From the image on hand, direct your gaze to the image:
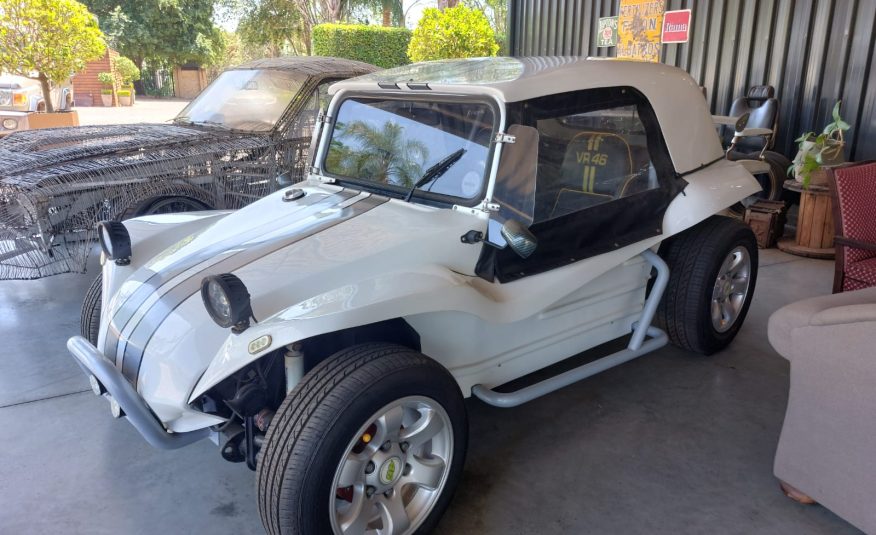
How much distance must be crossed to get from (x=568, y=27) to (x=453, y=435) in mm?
9014

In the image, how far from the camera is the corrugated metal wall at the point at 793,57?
21.2 ft

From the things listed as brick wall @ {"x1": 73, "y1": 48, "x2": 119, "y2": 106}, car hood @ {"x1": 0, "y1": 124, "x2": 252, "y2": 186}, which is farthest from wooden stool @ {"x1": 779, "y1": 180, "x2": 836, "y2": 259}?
brick wall @ {"x1": 73, "y1": 48, "x2": 119, "y2": 106}

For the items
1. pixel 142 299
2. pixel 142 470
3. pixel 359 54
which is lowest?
pixel 142 470

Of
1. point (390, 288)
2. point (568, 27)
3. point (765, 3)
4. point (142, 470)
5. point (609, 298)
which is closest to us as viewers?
point (390, 288)

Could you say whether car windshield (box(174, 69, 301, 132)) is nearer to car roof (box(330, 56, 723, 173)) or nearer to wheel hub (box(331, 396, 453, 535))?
car roof (box(330, 56, 723, 173))

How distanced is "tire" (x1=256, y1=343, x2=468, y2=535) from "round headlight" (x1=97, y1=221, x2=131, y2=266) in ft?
4.28

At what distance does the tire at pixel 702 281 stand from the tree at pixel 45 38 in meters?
8.13

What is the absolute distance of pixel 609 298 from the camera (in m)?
3.38

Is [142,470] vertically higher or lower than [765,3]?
lower

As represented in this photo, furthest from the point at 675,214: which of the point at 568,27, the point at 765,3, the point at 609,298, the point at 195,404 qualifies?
the point at 568,27

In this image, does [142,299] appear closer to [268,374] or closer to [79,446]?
[268,374]

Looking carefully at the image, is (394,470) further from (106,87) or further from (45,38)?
(106,87)

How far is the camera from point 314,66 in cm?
609

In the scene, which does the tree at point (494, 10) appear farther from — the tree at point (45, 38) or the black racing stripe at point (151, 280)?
the black racing stripe at point (151, 280)
